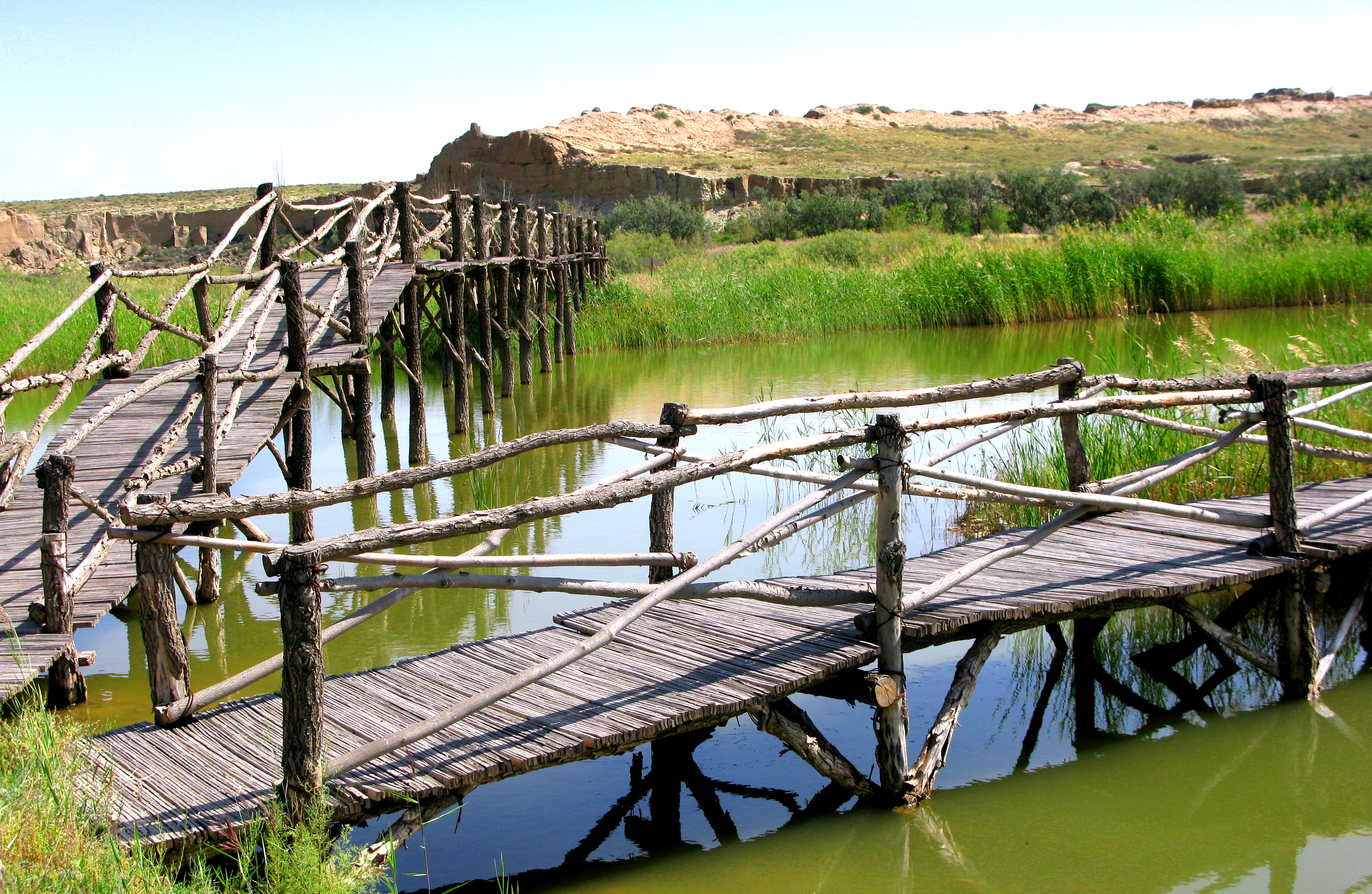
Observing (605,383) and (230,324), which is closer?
(230,324)

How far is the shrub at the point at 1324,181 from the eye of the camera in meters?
34.6

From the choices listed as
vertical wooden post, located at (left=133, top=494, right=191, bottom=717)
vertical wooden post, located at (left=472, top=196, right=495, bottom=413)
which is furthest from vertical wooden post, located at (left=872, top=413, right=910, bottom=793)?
vertical wooden post, located at (left=472, top=196, right=495, bottom=413)

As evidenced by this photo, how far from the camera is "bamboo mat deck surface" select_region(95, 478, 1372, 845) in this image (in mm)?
3438

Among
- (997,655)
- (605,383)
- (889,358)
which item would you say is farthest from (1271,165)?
(997,655)

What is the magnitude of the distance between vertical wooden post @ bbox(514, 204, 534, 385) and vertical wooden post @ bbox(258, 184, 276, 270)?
7.18 m

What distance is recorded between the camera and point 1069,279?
64.4 ft

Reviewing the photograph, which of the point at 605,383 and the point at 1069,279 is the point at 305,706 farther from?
the point at 1069,279

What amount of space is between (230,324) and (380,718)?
4.32 m

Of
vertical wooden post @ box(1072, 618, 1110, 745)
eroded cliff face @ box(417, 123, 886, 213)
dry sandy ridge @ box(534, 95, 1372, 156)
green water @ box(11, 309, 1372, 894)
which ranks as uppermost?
dry sandy ridge @ box(534, 95, 1372, 156)

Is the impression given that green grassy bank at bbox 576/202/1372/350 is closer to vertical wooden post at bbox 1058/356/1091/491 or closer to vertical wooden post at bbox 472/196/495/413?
vertical wooden post at bbox 472/196/495/413

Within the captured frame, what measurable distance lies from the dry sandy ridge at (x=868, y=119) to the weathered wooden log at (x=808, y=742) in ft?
203

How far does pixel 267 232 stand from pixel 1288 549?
7643 mm

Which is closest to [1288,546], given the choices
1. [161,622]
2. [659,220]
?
[161,622]

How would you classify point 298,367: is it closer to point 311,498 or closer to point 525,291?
point 311,498
